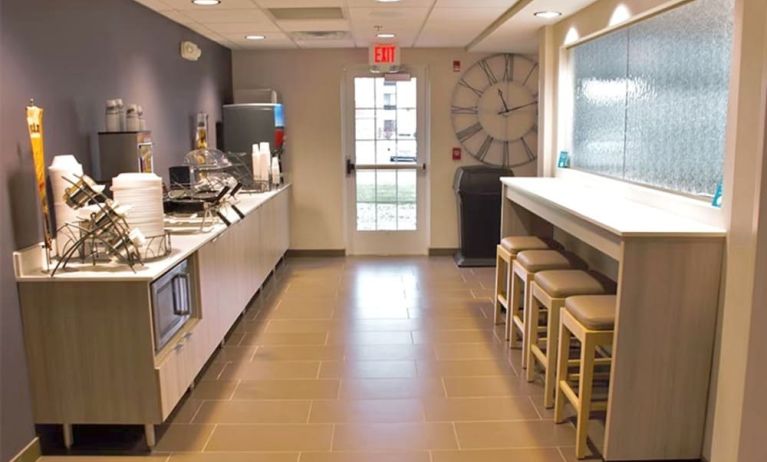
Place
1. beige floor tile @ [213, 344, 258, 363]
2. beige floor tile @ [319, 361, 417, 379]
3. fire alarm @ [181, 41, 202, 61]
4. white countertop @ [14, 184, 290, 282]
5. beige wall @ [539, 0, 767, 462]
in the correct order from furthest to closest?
fire alarm @ [181, 41, 202, 61] → beige floor tile @ [213, 344, 258, 363] → beige floor tile @ [319, 361, 417, 379] → white countertop @ [14, 184, 290, 282] → beige wall @ [539, 0, 767, 462]

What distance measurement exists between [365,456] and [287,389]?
84 cm

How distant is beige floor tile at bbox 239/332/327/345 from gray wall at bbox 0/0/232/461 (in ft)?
4.40

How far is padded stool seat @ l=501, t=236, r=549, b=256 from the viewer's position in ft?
13.7

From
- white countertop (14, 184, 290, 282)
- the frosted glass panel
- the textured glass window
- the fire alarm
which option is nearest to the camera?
white countertop (14, 184, 290, 282)

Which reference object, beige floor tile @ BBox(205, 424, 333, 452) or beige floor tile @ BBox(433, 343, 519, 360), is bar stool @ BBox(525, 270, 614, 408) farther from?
beige floor tile @ BBox(205, 424, 333, 452)

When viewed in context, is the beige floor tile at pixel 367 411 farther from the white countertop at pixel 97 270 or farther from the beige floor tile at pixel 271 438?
the white countertop at pixel 97 270

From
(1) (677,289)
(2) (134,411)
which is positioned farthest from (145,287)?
(1) (677,289)

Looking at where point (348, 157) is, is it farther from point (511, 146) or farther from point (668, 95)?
point (668, 95)

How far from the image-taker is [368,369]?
3.77m

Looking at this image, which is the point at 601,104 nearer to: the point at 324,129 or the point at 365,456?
the point at 365,456

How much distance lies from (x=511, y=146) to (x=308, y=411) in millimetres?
4306

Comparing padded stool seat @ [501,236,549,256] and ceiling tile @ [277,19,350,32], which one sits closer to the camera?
padded stool seat @ [501,236,549,256]

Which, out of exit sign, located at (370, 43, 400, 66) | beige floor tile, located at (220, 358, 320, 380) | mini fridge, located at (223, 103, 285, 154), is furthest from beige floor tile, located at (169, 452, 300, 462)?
exit sign, located at (370, 43, 400, 66)

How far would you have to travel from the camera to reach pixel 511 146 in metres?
6.75
